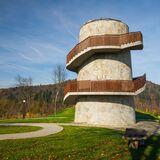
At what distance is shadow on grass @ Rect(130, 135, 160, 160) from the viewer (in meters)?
10.9

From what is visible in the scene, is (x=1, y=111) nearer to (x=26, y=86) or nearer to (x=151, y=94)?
(x=26, y=86)

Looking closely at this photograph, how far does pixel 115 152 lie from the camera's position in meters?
11.9

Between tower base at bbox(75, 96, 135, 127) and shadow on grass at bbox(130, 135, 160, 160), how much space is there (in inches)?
439

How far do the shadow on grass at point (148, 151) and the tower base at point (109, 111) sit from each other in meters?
11.2

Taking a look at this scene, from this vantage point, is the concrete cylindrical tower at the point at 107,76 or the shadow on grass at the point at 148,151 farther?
the concrete cylindrical tower at the point at 107,76

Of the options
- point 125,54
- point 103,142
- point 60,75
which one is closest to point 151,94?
point 60,75

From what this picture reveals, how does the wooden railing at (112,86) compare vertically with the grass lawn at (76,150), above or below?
above

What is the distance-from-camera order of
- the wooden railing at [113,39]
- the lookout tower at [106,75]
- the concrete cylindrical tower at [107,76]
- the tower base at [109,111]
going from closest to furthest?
1. the lookout tower at [106,75]
2. the wooden railing at [113,39]
3. the tower base at [109,111]
4. the concrete cylindrical tower at [107,76]

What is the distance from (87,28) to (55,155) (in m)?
19.2

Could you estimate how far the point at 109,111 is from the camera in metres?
25.6

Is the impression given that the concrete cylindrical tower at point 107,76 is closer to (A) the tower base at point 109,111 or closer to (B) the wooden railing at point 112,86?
(A) the tower base at point 109,111

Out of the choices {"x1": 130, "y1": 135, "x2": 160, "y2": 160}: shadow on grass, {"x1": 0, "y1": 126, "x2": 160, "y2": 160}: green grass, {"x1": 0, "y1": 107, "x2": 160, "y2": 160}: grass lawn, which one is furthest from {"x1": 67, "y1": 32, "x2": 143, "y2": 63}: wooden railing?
{"x1": 130, "y1": 135, "x2": 160, "y2": 160}: shadow on grass

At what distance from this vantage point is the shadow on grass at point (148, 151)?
10.9 m

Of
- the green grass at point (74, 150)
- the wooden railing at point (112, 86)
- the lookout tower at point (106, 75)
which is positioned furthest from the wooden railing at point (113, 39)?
the green grass at point (74, 150)
